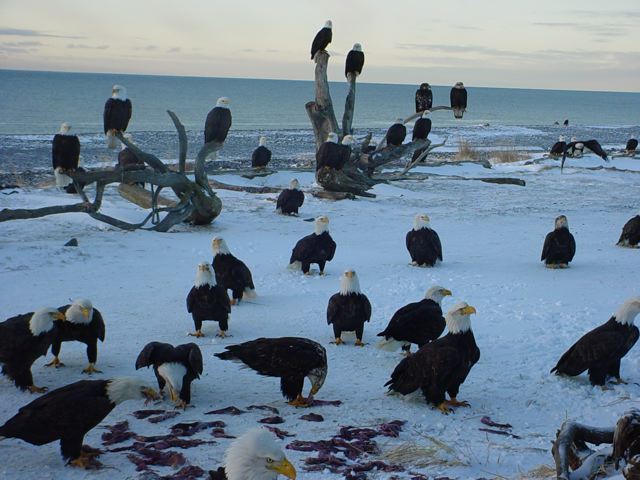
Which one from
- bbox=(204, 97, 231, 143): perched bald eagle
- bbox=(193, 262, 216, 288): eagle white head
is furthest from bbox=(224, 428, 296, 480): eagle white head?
bbox=(204, 97, 231, 143): perched bald eagle

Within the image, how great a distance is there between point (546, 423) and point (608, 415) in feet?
1.65

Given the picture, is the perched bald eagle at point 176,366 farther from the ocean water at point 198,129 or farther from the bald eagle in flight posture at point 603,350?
the ocean water at point 198,129

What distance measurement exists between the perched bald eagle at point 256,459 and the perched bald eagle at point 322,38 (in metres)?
15.6

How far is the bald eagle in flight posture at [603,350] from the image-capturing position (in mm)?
6191

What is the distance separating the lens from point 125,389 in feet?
16.1

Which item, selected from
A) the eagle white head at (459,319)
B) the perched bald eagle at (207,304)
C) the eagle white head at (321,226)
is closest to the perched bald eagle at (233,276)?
the perched bald eagle at (207,304)

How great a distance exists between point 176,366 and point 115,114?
9391 mm

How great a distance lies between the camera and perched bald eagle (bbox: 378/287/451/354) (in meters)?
6.86

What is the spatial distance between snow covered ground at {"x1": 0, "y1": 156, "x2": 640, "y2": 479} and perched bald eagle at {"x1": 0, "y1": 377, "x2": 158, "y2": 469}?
15 cm

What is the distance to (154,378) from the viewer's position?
627cm

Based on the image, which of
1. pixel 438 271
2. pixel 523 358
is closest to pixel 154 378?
pixel 523 358

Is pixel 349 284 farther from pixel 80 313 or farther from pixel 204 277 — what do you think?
pixel 80 313

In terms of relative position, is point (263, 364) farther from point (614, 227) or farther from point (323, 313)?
point (614, 227)

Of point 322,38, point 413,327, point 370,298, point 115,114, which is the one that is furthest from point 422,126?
point 413,327
